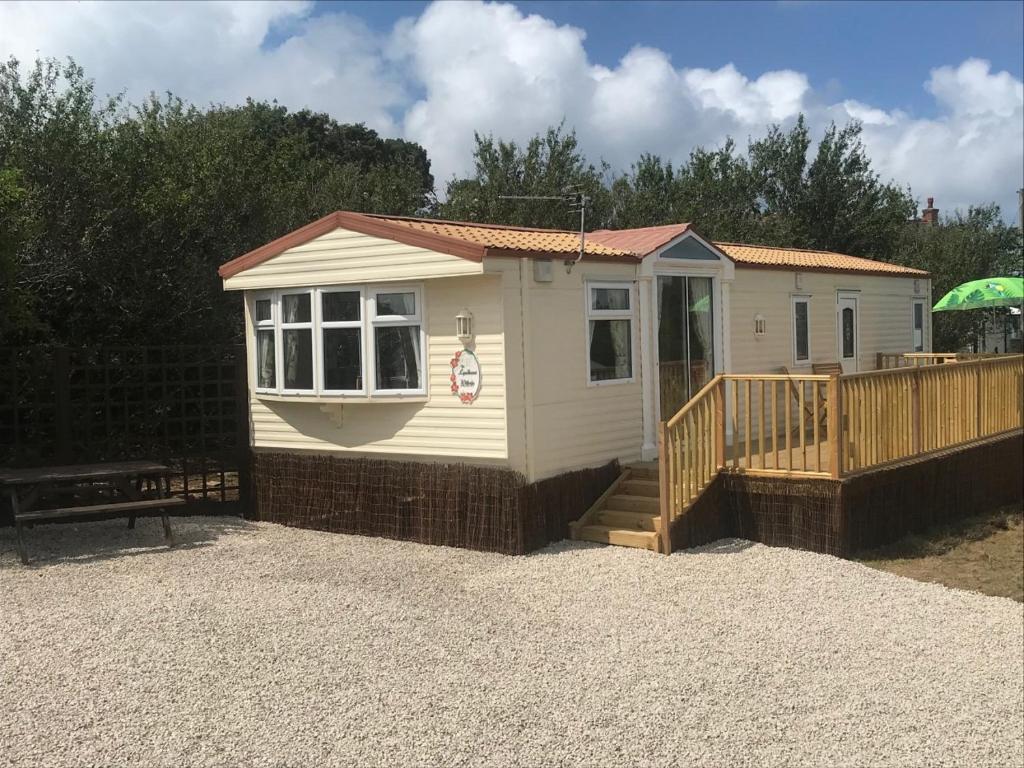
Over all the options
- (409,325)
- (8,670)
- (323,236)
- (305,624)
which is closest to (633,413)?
(409,325)

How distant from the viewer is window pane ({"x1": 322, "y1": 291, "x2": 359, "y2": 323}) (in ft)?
31.0

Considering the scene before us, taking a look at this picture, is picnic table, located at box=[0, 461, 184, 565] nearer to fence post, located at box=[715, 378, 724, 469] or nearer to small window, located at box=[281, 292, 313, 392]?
small window, located at box=[281, 292, 313, 392]

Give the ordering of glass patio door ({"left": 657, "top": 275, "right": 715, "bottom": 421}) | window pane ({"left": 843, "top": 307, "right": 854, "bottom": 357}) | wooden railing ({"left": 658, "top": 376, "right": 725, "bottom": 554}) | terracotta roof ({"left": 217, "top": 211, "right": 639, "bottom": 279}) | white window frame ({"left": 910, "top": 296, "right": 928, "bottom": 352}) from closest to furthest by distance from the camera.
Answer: terracotta roof ({"left": 217, "top": 211, "right": 639, "bottom": 279}), wooden railing ({"left": 658, "top": 376, "right": 725, "bottom": 554}), glass patio door ({"left": 657, "top": 275, "right": 715, "bottom": 421}), window pane ({"left": 843, "top": 307, "right": 854, "bottom": 357}), white window frame ({"left": 910, "top": 296, "right": 928, "bottom": 352})

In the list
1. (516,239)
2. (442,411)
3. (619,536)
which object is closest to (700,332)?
(516,239)

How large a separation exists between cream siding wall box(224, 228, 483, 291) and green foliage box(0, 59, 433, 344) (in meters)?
2.52

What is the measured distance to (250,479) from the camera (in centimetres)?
1055

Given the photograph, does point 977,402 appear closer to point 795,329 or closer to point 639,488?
point 795,329

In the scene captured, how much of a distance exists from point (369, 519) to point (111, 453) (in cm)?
418

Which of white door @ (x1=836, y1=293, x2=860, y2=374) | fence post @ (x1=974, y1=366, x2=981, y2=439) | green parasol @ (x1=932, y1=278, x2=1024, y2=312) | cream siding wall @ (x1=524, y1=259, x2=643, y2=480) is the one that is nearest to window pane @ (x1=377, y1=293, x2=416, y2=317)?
cream siding wall @ (x1=524, y1=259, x2=643, y2=480)

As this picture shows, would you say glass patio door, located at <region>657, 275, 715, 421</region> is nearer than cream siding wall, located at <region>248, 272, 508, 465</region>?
No

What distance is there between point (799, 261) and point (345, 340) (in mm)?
6536

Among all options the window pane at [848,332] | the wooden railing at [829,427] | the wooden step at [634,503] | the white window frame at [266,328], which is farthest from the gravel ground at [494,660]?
the window pane at [848,332]

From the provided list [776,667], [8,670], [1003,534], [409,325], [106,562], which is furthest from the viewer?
[1003,534]

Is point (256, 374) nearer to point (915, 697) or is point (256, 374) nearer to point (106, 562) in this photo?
point (106, 562)
